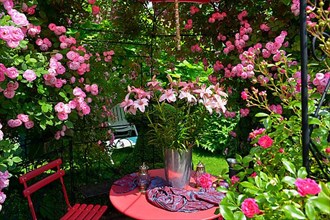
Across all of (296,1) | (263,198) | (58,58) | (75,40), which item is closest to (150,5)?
(75,40)

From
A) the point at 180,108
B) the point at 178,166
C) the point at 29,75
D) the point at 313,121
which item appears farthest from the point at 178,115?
the point at 313,121

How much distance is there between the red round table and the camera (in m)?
2.18

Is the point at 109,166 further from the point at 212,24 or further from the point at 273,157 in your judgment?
the point at 273,157

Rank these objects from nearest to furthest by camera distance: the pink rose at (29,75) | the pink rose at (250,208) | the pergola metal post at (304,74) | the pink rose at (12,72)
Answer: the pink rose at (250,208)
the pergola metal post at (304,74)
the pink rose at (12,72)
the pink rose at (29,75)

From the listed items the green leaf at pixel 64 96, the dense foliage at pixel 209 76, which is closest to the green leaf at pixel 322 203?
the dense foliage at pixel 209 76

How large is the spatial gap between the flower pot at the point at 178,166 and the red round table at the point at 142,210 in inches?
8.2

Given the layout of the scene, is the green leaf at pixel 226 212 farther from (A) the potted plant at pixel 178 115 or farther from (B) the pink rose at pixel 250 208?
(A) the potted plant at pixel 178 115

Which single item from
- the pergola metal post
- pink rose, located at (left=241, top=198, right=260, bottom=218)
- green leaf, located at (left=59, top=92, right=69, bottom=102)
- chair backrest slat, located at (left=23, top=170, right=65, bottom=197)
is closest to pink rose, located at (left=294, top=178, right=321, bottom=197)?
pink rose, located at (left=241, top=198, right=260, bottom=218)

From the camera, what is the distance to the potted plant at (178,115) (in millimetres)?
2365

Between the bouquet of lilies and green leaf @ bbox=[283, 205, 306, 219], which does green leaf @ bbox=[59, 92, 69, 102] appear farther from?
green leaf @ bbox=[283, 205, 306, 219]

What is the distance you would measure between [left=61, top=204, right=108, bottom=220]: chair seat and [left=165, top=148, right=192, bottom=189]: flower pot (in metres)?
0.53

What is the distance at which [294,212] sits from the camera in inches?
38.0

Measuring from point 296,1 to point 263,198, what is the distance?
1653 mm

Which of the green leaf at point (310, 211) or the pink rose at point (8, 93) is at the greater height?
the pink rose at point (8, 93)
